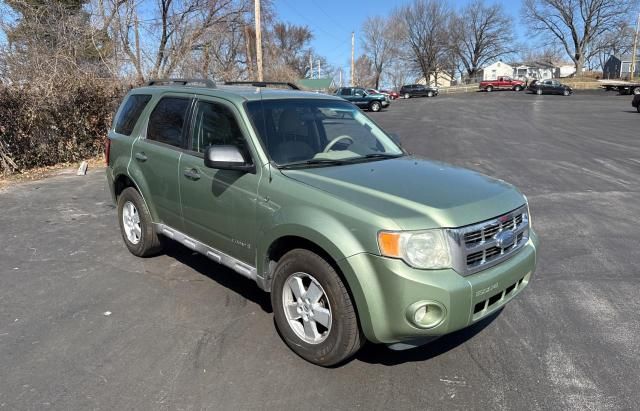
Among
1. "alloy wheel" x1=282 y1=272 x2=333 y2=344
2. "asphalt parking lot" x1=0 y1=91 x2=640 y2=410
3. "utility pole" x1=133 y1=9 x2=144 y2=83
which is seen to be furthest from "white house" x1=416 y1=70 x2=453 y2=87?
"alloy wheel" x1=282 y1=272 x2=333 y2=344

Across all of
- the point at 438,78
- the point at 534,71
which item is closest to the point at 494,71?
the point at 534,71

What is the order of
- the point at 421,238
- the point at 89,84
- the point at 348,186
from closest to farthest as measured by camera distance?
the point at 421,238 → the point at 348,186 → the point at 89,84

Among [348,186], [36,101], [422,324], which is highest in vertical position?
[36,101]

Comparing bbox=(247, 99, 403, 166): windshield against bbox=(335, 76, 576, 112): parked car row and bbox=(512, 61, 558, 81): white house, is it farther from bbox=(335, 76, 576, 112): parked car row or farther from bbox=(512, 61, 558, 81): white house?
bbox=(512, 61, 558, 81): white house

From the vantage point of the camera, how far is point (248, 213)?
140 inches

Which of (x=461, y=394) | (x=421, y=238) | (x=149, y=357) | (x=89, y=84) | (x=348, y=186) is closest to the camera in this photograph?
(x=421, y=238)

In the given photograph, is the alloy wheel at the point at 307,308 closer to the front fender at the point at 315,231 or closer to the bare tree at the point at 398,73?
the front fender at the point at 315,231

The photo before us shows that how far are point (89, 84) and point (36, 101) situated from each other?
6.28 ft

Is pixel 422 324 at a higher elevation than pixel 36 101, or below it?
below

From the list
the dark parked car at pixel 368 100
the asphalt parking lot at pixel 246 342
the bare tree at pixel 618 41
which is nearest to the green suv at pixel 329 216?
the asphalt parking lot at pixel 246 342

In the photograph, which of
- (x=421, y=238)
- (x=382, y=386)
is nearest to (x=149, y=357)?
(x=382, y=386)

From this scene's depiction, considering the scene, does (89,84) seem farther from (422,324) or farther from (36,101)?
(422,324)

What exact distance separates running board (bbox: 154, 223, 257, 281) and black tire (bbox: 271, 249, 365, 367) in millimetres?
384

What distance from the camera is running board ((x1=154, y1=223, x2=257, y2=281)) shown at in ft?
12.1
